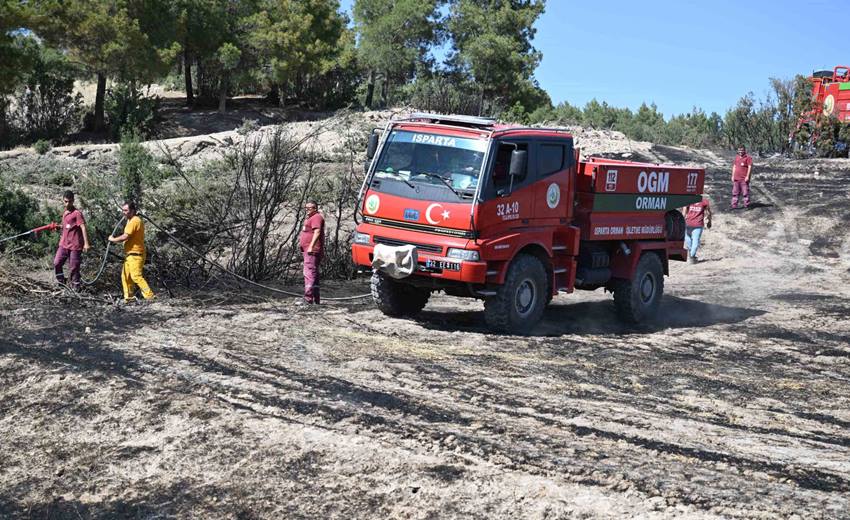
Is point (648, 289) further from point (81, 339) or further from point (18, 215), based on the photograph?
point (18, 215)

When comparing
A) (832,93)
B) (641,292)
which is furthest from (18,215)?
(832,93)

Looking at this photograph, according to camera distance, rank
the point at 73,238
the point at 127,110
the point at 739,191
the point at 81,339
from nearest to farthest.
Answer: the point at 81,339 < the point at 73,238 < the point at 739,191 < the point at 127,110

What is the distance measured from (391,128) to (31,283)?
5.76m

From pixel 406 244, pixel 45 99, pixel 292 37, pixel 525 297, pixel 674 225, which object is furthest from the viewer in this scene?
pixel 292 37

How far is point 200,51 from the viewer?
1909 inches

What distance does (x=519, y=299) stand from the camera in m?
12.3

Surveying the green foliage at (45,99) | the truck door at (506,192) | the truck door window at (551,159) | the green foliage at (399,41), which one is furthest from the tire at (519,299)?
the green foliage at (399,41)

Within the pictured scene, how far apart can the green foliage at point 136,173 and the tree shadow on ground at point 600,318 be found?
661cm

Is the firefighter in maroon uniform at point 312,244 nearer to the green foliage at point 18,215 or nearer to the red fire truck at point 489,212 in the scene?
the red fire truck at point 489,212

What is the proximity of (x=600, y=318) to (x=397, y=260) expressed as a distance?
442 cm

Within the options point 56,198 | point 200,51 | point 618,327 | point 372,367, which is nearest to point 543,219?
point 618,327

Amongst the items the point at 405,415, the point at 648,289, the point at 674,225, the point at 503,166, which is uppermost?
the point at 503,166

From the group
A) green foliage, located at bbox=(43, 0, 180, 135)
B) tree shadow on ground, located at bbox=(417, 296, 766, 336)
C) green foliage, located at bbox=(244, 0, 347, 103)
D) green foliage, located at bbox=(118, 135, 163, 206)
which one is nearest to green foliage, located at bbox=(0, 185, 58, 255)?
green foliage, located at bbox=(118, 135, 163, 206)

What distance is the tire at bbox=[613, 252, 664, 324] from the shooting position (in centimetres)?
1416
